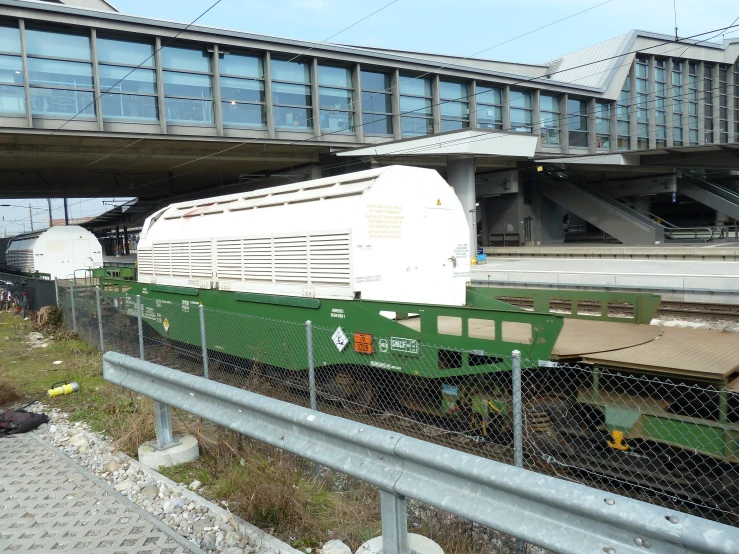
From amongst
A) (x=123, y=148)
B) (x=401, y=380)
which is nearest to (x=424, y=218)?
(x=401, y=380)

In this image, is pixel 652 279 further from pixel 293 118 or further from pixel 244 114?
pixel 244 114

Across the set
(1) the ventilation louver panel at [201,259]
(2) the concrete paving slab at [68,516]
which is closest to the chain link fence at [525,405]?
(1) the ventilation louver panel at [201,259]

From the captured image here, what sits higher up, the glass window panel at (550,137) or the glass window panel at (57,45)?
the glass window panel at (57,45)

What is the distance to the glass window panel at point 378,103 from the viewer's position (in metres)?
29.1

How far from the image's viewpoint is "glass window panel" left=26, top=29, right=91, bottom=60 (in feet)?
70.4

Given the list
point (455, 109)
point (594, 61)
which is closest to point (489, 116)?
point (455, 109)

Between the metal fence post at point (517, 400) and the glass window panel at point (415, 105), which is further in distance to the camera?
the glass window panel at point (415, 105)

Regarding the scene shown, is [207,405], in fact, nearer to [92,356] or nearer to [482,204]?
[92,356]

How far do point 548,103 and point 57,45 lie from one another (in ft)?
97.0

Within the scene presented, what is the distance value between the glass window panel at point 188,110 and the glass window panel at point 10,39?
553 cm

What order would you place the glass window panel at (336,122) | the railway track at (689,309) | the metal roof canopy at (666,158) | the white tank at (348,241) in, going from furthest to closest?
1. the metal roof canopy at (666,158)
2. the glass window panel at (336,122)
3. the railway track at (689,309)
4. the white tank at (348,241)

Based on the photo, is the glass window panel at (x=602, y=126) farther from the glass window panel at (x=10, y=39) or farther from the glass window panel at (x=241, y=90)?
the glass window panel at (x=10, y=39)

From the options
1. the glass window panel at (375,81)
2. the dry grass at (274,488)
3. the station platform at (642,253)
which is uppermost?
the glass window panel at (375,81)

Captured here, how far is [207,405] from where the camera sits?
4.85 m
